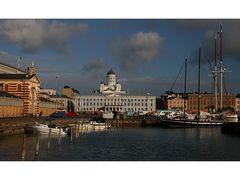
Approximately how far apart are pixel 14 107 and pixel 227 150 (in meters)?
39.1

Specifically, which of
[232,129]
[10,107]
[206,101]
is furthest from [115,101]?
[232,129]

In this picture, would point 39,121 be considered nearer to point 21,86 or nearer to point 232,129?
point 21,86

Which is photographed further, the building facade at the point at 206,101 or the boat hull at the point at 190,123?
the building facade at the point at 206,101

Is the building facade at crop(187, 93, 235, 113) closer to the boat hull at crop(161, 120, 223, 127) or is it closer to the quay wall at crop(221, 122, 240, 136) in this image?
the boat hull at crop(161, 120, 223, 127)

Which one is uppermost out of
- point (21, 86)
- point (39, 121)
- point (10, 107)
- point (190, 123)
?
point (21, 86)

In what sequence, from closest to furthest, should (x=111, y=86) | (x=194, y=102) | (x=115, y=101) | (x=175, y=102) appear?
1. (x=194, y=102)
2. (x=115, y=101)
3. (x=175, y=102)
4. (x=111, y=86)

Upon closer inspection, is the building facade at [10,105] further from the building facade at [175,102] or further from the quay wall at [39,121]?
the building facade at [175,102]

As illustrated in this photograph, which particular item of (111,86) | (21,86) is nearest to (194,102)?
(111,86)

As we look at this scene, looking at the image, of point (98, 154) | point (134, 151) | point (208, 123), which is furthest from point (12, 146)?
point (208, 123)

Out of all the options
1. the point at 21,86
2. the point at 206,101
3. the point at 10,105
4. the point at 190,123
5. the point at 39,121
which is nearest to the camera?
the point at 39,121

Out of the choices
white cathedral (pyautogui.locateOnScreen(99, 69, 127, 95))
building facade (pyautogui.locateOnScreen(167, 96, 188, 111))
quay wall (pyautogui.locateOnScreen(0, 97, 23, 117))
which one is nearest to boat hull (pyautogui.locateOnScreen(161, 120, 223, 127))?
quay wall (pyautogui.locateOnScreen(0, 97, 23, 117))

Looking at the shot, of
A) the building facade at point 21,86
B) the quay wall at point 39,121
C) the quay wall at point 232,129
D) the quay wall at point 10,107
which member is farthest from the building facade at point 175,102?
the quay wall at point 232,129

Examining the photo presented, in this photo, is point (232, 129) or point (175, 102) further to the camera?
point (175, 102)

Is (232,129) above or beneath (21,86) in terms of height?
beneath
